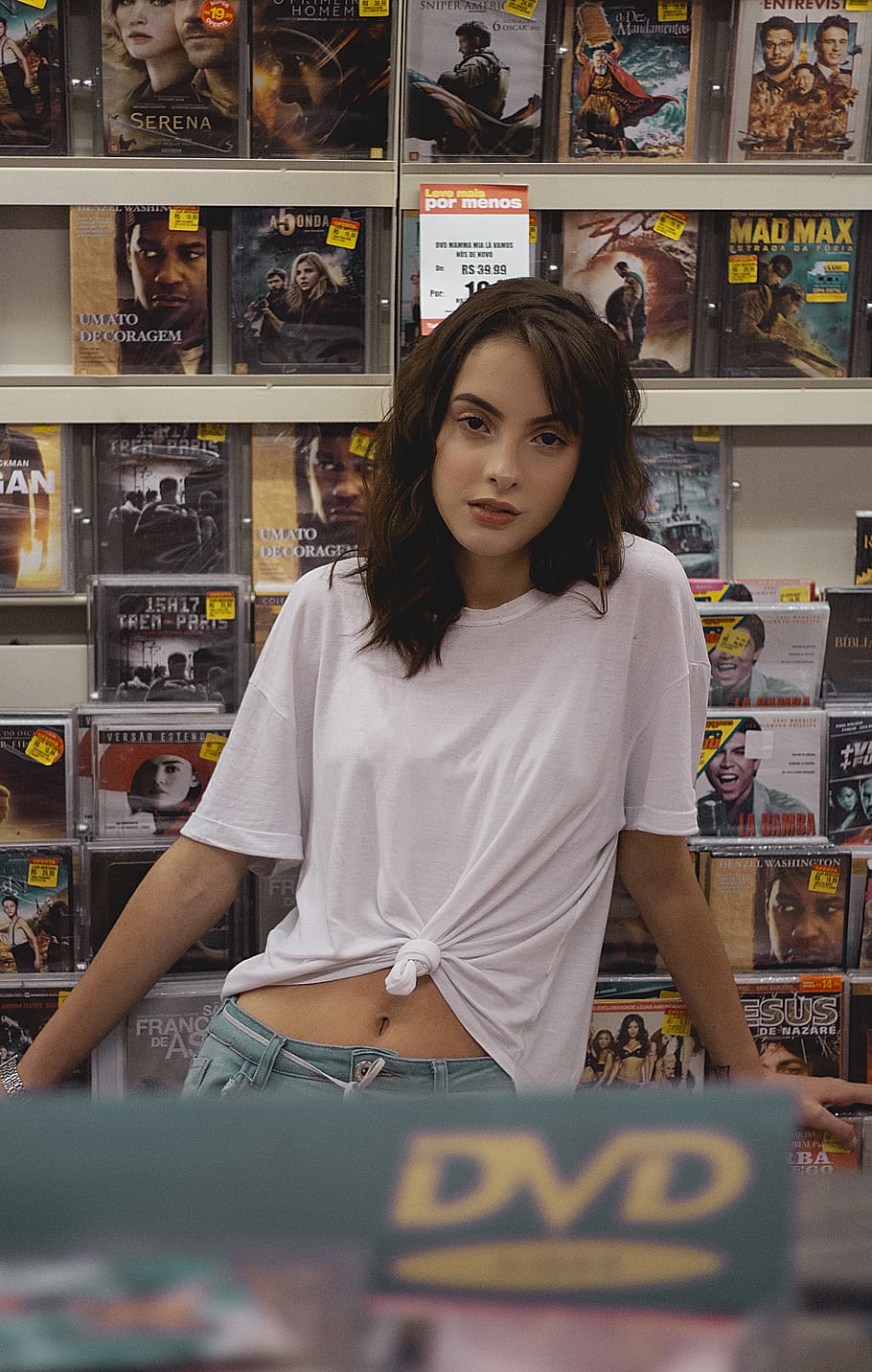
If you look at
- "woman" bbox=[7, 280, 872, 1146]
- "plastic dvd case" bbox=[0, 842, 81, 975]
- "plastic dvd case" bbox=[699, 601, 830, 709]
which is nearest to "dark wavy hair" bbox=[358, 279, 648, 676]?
"woman" bbox=[7, 280, 872, 1146]

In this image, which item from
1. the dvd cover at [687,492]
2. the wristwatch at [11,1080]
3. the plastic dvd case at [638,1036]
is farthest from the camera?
the dvd cover at [687,492]

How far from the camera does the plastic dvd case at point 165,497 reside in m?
2.36

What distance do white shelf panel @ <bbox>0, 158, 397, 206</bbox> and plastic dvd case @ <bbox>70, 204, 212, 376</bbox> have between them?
0.11 ft

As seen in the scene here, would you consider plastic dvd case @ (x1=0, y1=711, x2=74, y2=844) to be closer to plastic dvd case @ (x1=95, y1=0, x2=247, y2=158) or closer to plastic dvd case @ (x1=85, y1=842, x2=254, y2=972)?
plastic dvd case @ (x1=85, y1=842, x2=254, y2=972)

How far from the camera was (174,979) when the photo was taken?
2252 mm

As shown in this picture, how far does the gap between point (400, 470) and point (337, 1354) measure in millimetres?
1261

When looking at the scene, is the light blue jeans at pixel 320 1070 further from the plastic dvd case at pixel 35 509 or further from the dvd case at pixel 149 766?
the plastic dvd case at pixel 35 509

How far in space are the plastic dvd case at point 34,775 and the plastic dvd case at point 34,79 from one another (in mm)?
1014

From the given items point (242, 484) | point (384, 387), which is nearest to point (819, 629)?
point (384, 387)

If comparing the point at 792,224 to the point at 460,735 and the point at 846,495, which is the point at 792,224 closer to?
the point at 846,495

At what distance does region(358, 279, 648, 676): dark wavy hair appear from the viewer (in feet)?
4.72

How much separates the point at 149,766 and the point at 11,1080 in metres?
0.76

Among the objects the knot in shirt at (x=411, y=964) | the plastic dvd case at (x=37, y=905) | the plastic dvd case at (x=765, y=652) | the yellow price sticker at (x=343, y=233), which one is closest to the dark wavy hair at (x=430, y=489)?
the knot in shirt at (x=411, y=964)

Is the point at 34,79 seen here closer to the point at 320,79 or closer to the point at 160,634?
the point at 320,79
